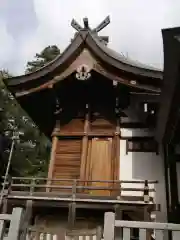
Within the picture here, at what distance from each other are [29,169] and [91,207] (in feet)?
45.1

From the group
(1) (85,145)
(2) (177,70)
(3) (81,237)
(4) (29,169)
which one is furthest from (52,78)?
(4) (29,169)

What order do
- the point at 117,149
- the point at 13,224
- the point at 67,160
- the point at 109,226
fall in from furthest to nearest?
the point at 67,160 < the point at 117,149 < the point at 13,224 < the point at 109,226

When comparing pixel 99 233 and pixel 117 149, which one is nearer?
pixel 99 233

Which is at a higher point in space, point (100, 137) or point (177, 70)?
point (100, 137)

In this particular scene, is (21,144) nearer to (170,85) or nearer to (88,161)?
(88,161)

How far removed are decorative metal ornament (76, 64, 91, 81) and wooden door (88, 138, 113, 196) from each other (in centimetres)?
247

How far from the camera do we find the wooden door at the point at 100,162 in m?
11.0

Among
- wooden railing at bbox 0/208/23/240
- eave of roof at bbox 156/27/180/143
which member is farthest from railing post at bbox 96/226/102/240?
wooden railing at bbox 0/208/23/240

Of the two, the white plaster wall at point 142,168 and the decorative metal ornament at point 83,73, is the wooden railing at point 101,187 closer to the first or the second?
the white plaster wall at point 142,168

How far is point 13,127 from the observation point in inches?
966

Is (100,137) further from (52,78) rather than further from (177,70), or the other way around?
(177,70)

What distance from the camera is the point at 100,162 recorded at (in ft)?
37.0

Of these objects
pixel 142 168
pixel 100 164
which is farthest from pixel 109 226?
pixel 100 164

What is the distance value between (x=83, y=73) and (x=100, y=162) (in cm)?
355
